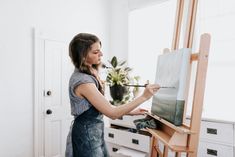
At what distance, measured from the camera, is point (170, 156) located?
2.08 metres

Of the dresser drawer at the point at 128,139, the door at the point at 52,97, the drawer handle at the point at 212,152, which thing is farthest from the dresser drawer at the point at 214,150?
the door at the point at 52,97

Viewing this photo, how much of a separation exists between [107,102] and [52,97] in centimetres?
150

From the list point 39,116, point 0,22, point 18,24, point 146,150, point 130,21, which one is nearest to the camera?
point 146,150

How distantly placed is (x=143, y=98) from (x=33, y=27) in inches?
67.7

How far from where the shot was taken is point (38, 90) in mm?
2428

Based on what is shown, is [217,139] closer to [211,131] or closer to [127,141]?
[211,131]

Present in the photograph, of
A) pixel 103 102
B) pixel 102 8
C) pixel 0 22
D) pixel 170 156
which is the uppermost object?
pixel 102 8

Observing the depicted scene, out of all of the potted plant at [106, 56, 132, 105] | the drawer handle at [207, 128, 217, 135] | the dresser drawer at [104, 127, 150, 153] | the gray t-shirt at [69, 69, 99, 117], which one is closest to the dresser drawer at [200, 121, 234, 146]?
the drawer handle at [207, 128, 217, 135]

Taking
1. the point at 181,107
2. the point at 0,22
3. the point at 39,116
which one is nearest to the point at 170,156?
the point at 181,107

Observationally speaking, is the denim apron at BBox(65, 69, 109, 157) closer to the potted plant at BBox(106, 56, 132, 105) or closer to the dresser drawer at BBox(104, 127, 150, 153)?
the dresser drawer at BBox(104, 127, 150, 153)

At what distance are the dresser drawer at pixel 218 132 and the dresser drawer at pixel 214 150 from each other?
0.04 m

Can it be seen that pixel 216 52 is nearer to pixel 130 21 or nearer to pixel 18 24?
pixel 130 21

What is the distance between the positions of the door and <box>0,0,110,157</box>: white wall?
107 mm

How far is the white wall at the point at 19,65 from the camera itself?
217cm
